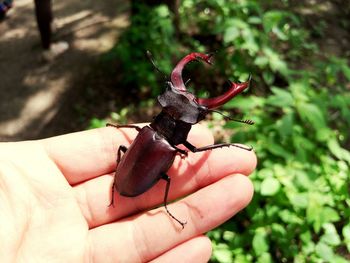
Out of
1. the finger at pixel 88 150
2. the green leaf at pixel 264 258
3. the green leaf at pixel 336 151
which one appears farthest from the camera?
the green leaf at pixel 336 151

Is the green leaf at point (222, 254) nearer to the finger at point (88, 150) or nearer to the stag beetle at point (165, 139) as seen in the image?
the stag beetle at point (165, 139)

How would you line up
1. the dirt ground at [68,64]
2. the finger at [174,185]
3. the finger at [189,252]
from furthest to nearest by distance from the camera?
1. the dirt ground at [68,64]
2. the finger at [174,185]
3. the finger at [189,252]

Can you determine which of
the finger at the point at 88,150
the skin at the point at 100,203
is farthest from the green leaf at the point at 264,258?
the finger at the point at 88,150

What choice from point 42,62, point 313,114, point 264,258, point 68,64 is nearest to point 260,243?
point 264,258

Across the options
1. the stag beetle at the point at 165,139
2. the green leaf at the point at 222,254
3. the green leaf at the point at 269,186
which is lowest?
the green leaf at the point at 222,254

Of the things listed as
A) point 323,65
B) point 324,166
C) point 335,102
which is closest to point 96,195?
point 324,166

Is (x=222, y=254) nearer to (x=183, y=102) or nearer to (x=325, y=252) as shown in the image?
(x=325, y=252)

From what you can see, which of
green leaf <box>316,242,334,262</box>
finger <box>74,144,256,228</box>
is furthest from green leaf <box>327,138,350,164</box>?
finger <box>74,144,256,228</box>

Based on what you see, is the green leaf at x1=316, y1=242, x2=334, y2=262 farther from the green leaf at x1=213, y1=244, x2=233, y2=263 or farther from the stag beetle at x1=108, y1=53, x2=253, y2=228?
the stag beetle at x1=108, y1=53, x2=253, y2=228
